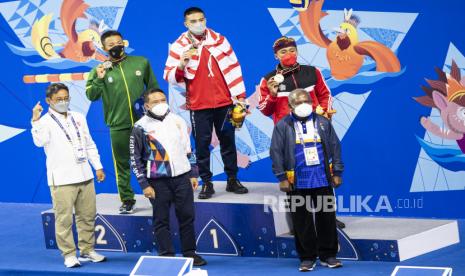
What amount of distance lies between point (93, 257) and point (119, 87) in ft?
4.83

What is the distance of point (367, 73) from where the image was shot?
9.80m

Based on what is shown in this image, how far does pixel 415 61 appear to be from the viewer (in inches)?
378

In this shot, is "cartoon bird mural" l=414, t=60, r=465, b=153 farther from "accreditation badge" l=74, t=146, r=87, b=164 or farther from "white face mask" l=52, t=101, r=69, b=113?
"white face mask" l=52, t=101, r=69, b=113

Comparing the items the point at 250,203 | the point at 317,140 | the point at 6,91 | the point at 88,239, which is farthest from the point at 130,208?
the point at 6,91

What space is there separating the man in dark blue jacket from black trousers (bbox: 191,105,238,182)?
2.89 ft

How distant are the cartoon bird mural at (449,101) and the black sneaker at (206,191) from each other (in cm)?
212

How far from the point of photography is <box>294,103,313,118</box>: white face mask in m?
8.07

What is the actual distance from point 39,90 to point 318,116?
408 centimetres

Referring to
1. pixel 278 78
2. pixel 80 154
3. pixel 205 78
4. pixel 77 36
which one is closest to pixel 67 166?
pixel 80 154

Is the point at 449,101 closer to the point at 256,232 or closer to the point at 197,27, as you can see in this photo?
the point at 256,232

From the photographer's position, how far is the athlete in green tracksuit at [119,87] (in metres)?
8.95

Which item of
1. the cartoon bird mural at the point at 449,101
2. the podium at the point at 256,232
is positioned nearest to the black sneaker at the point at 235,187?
the podium at the point at 256,232

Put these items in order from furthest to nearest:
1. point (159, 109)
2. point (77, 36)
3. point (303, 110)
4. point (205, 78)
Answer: point (77, 36) → point (205, 78) → point (159, 109) → point (303, 110)

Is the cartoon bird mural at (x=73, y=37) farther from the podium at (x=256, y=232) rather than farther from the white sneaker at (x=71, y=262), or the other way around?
the white sneaker at (x=71, y=262)
